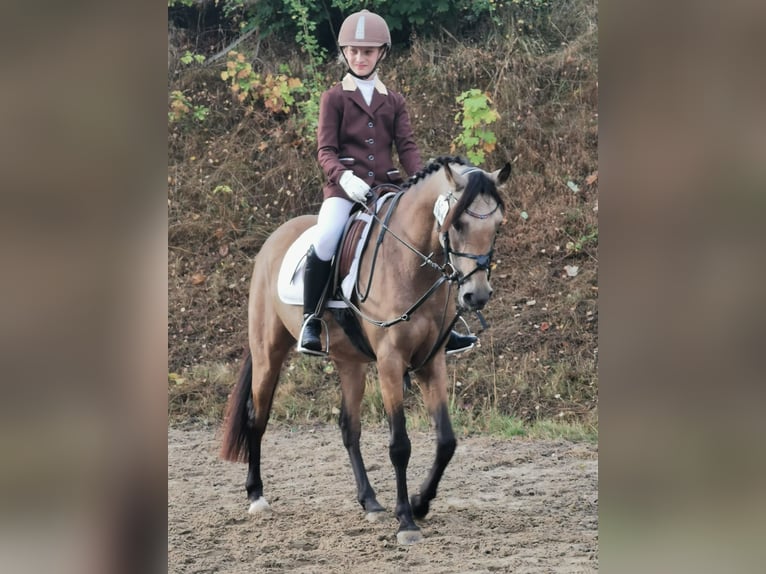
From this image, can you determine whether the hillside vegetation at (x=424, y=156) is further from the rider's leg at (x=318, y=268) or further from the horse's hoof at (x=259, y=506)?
the rider's leg at (x=318, y=268)

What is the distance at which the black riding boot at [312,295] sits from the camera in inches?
190

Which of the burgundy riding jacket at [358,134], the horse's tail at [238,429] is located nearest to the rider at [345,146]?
the burgundy riding jacket at [358,134]

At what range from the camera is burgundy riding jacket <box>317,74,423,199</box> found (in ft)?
15.8

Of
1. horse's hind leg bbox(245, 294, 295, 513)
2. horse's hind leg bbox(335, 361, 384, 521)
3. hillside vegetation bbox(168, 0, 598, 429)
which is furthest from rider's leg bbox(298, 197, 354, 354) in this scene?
hillside vegetation bbox(168, 0, 598, 429)

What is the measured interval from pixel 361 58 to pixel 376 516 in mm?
2479

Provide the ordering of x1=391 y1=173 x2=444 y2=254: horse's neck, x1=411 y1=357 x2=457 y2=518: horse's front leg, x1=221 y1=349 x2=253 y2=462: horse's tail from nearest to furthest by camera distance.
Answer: x1=391 y1=173 x2=444 y2=254: horse's neck < x1=411 y1=357 x2=457 y2=518: horse's front leg < x1=221 y1=349 x2=253 y2=462: horse's tail

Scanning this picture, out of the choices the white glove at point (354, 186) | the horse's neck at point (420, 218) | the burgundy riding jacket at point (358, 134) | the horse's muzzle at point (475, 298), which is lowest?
the horse's muzzle at point (475, 298)

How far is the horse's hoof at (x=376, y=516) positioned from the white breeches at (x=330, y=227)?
143 centimetres

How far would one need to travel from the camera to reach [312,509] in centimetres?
530

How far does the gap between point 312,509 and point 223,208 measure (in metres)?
4.75

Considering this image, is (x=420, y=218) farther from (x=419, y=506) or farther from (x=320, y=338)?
(x=419, y=506)

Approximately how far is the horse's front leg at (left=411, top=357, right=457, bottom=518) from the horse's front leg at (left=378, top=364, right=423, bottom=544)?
0.14 metres

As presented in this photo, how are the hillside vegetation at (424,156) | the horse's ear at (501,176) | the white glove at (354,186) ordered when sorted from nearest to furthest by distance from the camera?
1. the horse's ear at (501,176)
2. the white glove at (354,186)
3. the hillside vegetation at (424,156)

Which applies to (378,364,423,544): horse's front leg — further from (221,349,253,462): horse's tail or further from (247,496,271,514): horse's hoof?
(221,349,253,462): horse's tail
